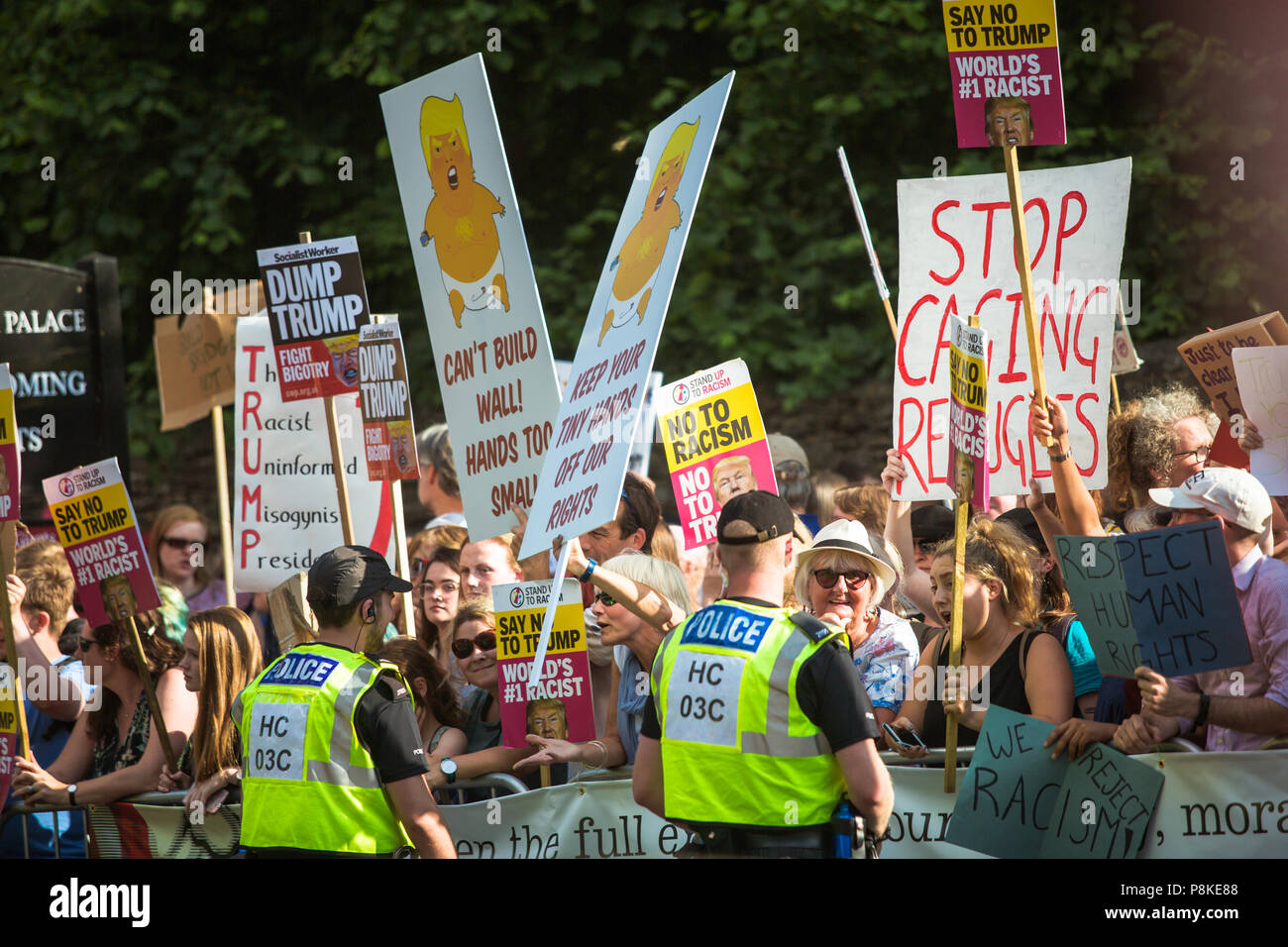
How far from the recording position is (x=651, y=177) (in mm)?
4242

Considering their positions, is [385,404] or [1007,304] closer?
[1007,304]

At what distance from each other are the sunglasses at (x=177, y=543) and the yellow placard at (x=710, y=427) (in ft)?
10.2

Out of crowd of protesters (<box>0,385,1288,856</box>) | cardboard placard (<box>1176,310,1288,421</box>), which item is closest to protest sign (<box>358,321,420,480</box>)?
crowd of protesters (<box>0,385,1288,856</box>)

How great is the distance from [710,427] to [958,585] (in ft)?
5.86

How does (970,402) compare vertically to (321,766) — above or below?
above

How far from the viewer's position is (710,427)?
19.0ft

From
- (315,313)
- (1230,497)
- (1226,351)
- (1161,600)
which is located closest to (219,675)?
(315,313)

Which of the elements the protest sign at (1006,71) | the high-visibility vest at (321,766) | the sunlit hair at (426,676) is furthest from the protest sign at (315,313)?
the protest sign at (1006,71)

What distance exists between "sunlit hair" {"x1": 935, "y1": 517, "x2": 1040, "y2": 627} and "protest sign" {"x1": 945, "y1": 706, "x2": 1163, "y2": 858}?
373 millimetres

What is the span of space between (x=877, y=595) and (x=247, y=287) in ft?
15.9

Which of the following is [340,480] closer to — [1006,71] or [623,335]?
[623,335]

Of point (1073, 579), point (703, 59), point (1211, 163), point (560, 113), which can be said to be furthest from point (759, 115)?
point (1073, 579)

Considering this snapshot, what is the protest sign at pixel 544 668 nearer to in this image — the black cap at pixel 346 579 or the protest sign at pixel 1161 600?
the black cap at pixel 346 579

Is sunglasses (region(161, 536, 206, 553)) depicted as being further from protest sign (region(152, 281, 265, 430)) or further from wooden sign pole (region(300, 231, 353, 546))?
wooden sign pole (region(300, 231, 353, 546))
